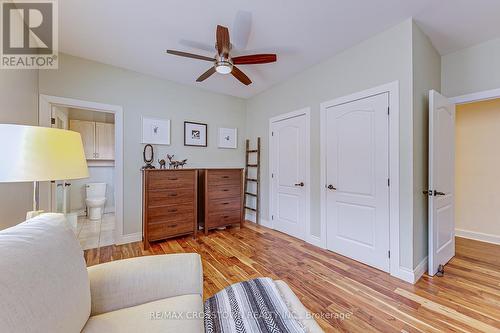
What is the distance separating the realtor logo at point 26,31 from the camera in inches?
70.1

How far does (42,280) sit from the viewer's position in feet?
2.28

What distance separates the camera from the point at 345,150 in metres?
2.62

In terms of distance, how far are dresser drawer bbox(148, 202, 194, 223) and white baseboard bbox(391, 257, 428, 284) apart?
266 cm

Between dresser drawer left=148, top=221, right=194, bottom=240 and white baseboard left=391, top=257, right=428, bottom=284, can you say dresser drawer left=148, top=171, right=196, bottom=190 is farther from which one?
white baseboard left=391, top=257, right=428, bottom=284

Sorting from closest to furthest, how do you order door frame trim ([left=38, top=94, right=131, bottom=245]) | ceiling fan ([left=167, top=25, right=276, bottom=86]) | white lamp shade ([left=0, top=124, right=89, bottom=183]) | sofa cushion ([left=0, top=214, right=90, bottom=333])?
sofa cushion ([left=0, top=214, right=90, bottom=333])
white lamp shade ([left=0, top=124, right=89, bottom=183])
ceiling fan ([left=167, top=25, right=276, bottom=86])
door frame trim ([left=38, top=94, right=131, bottom=245])

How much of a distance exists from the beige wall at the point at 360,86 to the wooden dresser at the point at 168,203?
1.41 meters

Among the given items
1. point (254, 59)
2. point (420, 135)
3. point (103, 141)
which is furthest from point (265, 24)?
point (103, 141)

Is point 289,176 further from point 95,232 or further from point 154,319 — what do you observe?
point 95,232

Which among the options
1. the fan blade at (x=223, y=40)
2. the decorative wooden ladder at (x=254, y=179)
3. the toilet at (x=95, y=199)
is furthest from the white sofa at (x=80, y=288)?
the toilet at (x=95, y=199)

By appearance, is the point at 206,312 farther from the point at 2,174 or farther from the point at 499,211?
the point at 499,211

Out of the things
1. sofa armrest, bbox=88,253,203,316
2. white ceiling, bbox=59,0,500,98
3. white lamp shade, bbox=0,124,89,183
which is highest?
white ceiling, bbox=59,0,500,98

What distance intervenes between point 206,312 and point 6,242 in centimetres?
86

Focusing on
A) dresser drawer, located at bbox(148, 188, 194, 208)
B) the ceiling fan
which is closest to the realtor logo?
the ceiling fan

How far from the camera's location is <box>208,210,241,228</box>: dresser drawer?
3.54 metres
